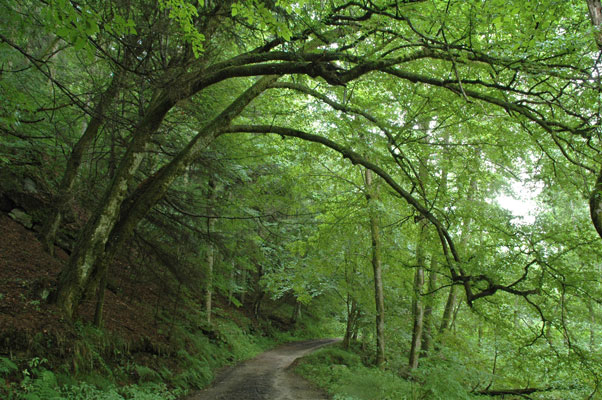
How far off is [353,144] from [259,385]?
20.8 ft

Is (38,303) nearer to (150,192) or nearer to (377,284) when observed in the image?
(150,192)

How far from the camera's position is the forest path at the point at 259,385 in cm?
728

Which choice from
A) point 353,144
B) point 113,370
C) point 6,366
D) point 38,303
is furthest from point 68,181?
point 353,144

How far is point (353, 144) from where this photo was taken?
6.56 metres

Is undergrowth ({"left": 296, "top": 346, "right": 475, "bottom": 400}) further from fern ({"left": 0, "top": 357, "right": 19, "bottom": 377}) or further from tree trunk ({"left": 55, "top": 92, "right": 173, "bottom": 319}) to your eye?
fern ({"left": 0, "top": 357, "right": 19, "bottom": 377})

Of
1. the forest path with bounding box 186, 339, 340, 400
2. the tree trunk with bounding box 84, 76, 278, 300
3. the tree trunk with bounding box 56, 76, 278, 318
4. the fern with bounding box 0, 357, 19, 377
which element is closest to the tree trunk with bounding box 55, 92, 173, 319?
the tree trunk with bounding box 56, 76, 278, 318

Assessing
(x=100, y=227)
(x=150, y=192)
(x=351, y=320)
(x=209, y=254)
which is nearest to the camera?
(x=100, y=227)

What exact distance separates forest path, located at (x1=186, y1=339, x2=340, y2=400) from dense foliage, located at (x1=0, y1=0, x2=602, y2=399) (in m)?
0.79

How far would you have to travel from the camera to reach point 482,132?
679 cm

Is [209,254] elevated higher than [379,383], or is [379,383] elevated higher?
[209,254]

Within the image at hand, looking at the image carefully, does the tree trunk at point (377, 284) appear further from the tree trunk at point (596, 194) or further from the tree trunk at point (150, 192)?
the tree trunk at point (596, 194)

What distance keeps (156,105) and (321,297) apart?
51.7 feet

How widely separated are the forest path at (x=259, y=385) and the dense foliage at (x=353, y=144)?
0.79m

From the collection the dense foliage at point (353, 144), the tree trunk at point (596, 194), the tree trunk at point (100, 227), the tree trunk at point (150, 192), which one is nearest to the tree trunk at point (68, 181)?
the dense foliage at point (353, 144)
